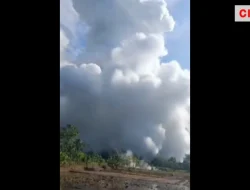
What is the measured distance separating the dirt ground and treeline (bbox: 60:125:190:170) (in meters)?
0.09

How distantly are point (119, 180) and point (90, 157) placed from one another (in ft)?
1.23

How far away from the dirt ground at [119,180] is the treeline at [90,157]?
0.09 m

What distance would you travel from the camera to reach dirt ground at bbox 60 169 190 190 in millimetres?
2799
